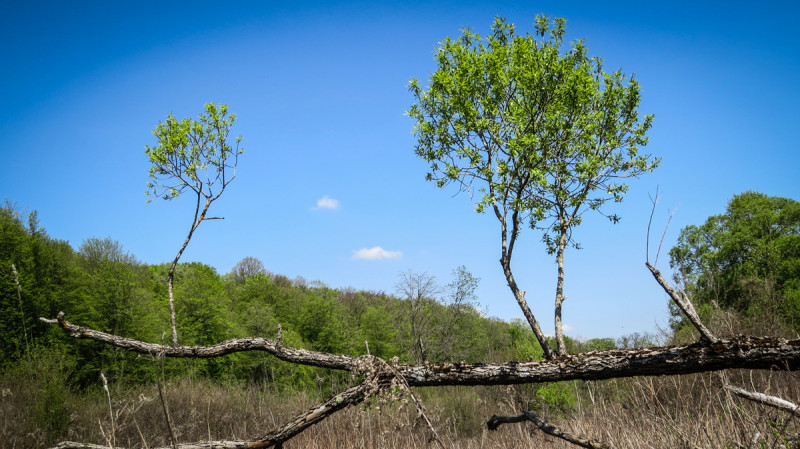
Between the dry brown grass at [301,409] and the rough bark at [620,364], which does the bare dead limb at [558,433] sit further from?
the dry brown grass at [301,409]

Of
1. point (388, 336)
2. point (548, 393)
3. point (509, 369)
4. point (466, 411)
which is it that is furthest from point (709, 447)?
point (388, 336)

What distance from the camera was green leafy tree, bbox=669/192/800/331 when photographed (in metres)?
27.6

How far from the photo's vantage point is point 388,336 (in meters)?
35.7

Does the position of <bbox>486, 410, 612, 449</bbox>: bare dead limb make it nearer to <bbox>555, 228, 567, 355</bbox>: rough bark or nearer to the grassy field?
the grassy field

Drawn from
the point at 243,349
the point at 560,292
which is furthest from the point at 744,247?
the point at 243,349

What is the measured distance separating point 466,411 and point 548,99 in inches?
566

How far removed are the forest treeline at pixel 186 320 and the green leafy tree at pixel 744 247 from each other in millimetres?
12440

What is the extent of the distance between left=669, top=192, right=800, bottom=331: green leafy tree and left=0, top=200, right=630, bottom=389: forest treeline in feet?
40.8

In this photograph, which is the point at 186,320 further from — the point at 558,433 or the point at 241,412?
the point at 558,433

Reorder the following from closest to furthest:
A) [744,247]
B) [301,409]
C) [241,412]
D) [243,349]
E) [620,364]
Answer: [620,364]
[243,349]
[301,409]
[241,412]
[744,247]

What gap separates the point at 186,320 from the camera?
27.0 meters

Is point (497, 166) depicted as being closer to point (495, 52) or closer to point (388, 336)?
point (495, 52)

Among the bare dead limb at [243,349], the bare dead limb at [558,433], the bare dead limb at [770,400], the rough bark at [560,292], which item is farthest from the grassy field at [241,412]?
the bare dead limb at [770,400]

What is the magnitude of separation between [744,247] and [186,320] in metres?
41.8
